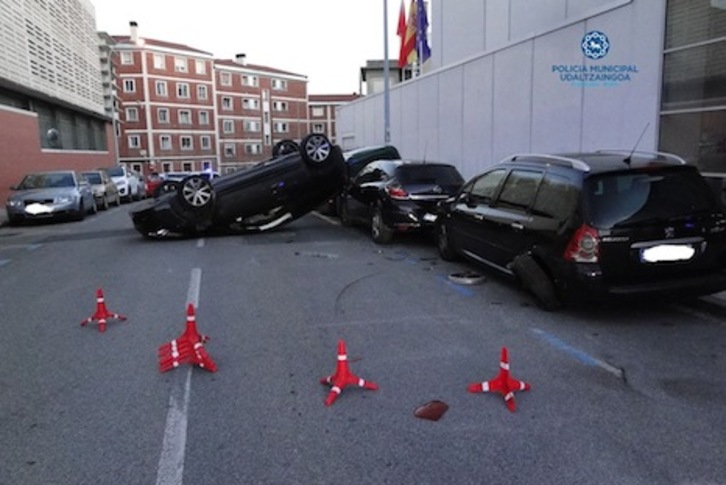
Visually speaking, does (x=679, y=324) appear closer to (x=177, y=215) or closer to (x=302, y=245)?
(x=302, y=245)

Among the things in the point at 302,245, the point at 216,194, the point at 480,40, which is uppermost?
the point at 480,40

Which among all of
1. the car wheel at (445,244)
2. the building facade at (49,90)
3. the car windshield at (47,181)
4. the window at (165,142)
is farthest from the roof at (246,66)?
the car wheel at (445,244)

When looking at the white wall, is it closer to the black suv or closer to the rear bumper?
the black suv

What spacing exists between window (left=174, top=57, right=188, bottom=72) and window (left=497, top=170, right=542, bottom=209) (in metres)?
71.4

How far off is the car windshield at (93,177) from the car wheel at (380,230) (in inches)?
648

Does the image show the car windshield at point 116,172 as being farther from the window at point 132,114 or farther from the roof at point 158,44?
the roof at point 158,44

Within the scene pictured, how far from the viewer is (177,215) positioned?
39.5ft

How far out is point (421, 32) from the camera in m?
25.6

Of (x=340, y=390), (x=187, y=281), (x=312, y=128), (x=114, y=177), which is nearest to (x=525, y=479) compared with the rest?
(x=340, y=390)

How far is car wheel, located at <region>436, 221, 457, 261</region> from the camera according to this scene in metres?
8.89

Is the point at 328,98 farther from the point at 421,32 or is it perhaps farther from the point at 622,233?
the point at 622,233

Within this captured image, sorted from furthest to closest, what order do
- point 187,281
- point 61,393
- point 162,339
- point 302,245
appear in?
point 302,245 < point 187,281 < point 162,339 < point 61,393

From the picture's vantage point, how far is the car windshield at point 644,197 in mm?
5574

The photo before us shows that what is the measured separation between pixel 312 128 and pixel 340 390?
3527 inches
